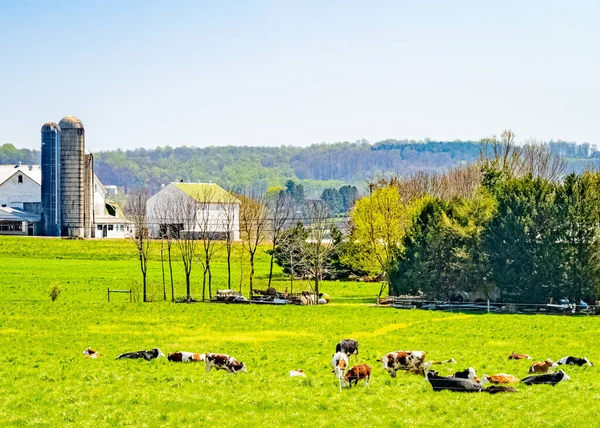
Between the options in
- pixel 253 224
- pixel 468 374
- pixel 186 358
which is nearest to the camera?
pixel 468 374

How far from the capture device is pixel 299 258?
251 feet

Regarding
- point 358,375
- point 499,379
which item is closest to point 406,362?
point 358,375

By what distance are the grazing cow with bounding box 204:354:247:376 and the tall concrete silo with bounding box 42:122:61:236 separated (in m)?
84.7

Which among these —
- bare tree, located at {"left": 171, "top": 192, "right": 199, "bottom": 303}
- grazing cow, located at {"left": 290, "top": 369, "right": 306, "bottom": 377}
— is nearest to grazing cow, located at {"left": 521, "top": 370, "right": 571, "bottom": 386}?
grazing cow, located at {"left": 290, "top": 369, "right": 306, "bottom": 377}

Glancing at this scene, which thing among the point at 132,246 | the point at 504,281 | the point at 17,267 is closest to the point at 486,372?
the point at 504,281

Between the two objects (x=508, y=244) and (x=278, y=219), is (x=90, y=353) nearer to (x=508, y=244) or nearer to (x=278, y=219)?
(x=508, y=244)

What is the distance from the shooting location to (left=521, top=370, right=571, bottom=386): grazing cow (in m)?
23.6

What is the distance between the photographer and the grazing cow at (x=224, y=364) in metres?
26.9

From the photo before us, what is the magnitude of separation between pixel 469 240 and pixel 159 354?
3280 centimetres

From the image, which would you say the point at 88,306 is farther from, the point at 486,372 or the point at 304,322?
the point at 486,372

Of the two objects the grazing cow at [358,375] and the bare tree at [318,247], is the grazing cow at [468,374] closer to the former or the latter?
the grazing cow at [358,375]

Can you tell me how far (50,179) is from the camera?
109 metres

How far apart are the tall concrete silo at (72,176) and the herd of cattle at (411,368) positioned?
77103 millimetres

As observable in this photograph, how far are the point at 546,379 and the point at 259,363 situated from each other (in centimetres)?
965
